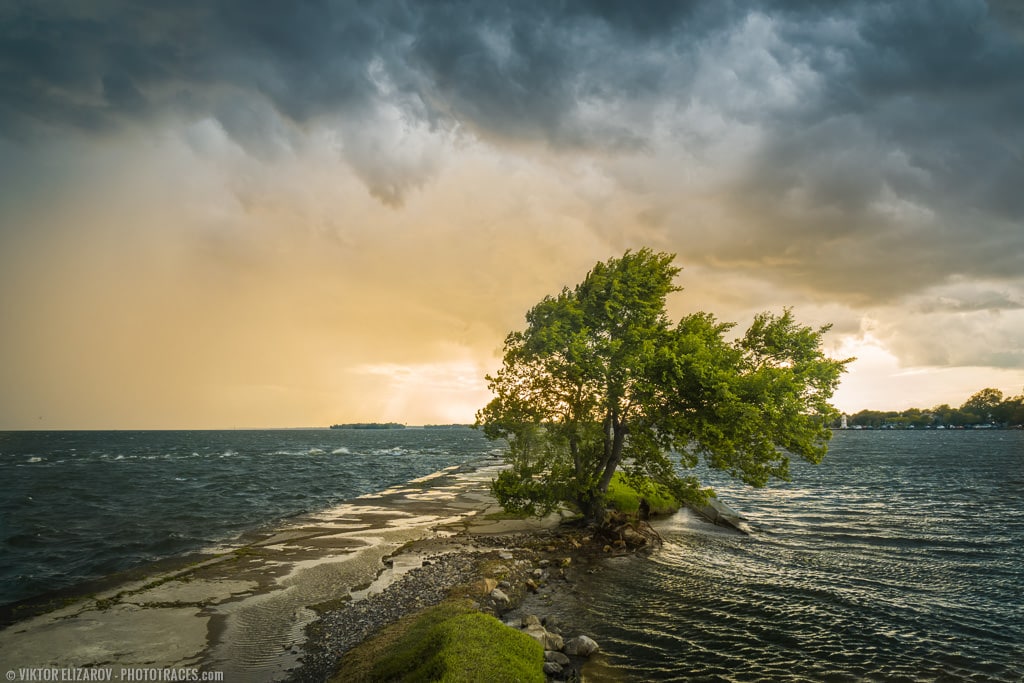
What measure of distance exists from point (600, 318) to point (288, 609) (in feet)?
66.3

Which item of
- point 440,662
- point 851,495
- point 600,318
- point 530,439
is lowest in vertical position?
point 851,495

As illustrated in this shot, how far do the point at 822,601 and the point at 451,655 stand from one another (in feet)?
54.1

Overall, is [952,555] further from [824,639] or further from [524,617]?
[524,617]

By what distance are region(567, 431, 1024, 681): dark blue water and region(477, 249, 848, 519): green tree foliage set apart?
4.98 meters

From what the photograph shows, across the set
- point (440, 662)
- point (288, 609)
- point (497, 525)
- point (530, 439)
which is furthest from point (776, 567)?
point (288, 609)

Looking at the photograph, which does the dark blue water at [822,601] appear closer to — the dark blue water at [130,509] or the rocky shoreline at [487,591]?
the rocky shoreline at [487,591]

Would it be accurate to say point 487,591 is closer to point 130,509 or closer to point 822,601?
point 822,601

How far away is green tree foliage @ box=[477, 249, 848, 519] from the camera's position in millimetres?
23422

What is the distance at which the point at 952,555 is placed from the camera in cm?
2672

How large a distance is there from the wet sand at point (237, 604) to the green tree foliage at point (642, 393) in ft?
21.7

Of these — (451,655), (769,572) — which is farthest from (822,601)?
(451,655)

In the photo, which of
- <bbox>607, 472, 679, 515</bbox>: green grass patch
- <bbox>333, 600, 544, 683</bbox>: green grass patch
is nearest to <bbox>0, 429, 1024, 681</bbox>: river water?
<bbox>607, 472, 679, 515</bbox>: green grass patch

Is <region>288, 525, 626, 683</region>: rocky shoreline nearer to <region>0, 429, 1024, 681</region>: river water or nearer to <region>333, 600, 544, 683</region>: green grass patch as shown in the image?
<region>333, 600, 544, 683</region>: green grass patch

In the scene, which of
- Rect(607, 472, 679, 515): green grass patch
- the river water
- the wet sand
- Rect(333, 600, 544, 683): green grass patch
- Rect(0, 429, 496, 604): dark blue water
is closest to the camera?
Rect(333, 600, 544, 683): green grass patch
